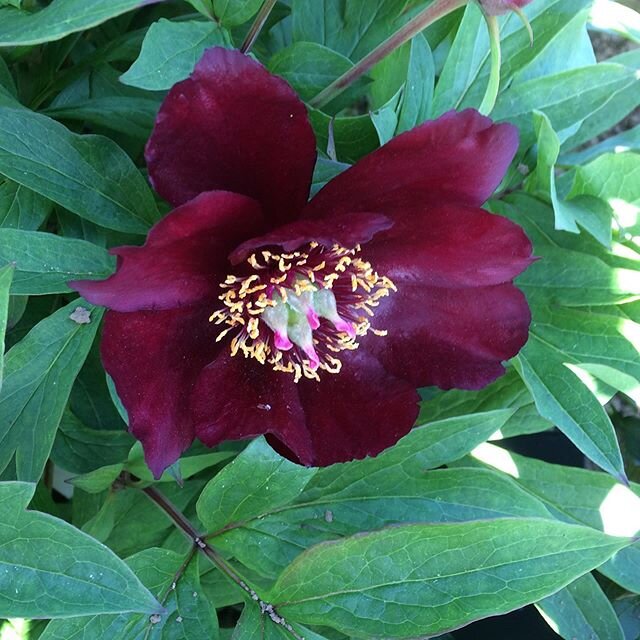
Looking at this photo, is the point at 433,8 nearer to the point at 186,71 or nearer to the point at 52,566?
the point at 186,71

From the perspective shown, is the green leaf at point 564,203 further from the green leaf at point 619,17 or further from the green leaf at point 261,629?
the green leaf at point 261,629

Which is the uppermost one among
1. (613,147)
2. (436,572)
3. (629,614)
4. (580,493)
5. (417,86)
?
(417,86)

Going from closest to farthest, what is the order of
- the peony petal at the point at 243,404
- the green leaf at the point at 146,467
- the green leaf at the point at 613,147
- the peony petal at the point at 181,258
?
the peony petal at the point at 181,258
the peony petal at the point at 243,404
the green leaf at the point at 146,467
the green leaf at the point at 613,147

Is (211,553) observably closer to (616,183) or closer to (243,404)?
(243,404)

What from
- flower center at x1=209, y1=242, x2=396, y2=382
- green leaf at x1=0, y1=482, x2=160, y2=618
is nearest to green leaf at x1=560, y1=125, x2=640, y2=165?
flower center at x1=209, y1=242, x2=396, y2=382

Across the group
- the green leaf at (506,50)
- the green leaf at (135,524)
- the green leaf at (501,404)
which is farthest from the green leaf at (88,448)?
the green leaf at (506,50)

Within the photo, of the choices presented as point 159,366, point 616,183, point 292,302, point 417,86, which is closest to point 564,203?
point 616,183
